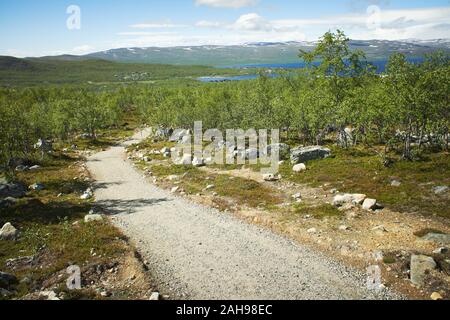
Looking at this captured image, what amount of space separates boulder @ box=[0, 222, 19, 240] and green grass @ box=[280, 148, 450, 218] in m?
25.8

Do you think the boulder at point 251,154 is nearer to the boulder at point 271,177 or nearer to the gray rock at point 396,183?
the boulder at point 271,177

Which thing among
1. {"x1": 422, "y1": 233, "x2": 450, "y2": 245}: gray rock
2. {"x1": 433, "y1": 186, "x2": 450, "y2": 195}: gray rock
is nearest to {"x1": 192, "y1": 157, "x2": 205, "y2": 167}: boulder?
{"x1": 433, "y1": 186, "x2": 450, "y2": 195}: gray rock

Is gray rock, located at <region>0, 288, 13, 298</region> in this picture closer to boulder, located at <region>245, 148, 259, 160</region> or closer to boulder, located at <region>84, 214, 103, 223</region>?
boulder, located at <region>84, 214, 103, 223</region>

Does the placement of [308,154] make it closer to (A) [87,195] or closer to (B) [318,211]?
(B) [318,211]

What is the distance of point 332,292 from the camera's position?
16.6 meters

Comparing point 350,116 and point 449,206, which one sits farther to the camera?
point 350,116

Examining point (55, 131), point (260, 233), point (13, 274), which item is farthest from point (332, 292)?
point (55, 131)

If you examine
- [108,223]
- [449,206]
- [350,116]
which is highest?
[350,116]

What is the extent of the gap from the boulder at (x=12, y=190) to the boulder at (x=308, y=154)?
31.6 metres

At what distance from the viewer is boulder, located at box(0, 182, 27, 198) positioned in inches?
1441

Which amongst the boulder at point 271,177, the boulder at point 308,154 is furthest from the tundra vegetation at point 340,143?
the boulder at point 271,177

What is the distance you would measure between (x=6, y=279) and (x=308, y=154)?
34044mm

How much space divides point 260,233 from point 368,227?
741 cm
